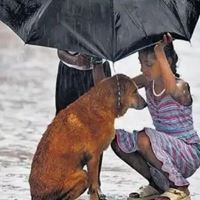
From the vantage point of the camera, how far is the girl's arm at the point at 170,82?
526 cm

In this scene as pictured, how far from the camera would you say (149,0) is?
509 cm

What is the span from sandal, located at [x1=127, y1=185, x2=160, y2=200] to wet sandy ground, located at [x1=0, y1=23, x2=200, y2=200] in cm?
23

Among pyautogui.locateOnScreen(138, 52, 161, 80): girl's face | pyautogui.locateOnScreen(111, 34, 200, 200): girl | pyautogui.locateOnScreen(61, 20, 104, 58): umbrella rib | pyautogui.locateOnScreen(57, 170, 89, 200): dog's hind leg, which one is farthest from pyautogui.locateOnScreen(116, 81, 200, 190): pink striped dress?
pyautogui.locateOnScreen(61, 20, 104, 58): umbrella rib

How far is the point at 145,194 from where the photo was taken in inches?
230

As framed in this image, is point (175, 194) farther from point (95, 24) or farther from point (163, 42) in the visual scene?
point (95, 24)

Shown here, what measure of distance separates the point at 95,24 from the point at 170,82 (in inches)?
25.6

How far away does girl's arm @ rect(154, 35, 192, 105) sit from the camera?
17.3ft

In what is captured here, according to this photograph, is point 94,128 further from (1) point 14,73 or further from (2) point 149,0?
(1) point 14,73

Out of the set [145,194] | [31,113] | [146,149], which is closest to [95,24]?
[146,149]

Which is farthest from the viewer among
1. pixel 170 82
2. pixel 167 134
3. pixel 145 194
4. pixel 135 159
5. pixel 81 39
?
pixel 145 194

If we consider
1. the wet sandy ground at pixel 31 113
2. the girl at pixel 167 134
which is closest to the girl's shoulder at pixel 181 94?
the girl at pixel 167 134

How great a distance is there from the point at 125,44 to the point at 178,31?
0.41 m

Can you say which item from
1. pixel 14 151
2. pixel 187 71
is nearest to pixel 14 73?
pixel 187 71

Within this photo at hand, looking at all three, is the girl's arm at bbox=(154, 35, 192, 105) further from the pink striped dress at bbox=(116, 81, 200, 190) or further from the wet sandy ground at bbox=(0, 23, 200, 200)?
the wet sandy ground at bbox=(0, 23, 200, 200)
